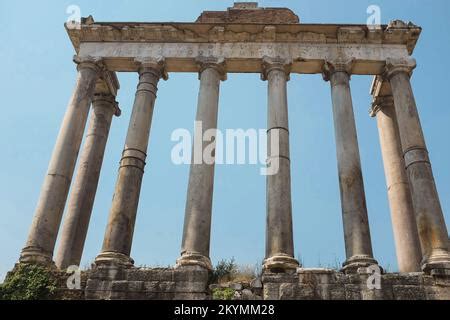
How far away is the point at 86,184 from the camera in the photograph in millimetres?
21984

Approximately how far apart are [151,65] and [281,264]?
11674 mm

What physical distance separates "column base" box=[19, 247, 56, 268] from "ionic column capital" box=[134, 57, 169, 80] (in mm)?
9654

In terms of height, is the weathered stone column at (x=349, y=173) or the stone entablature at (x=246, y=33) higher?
the stone entablature at (x=246, y=33)

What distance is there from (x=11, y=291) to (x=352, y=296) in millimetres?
11870

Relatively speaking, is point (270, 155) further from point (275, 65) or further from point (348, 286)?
point (348, 286)

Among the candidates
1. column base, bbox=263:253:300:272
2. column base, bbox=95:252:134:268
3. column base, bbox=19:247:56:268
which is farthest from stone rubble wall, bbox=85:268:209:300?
column base, bbox=263:253:300:272

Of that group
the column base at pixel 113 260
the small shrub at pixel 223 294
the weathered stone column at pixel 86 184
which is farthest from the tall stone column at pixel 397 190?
the weathered stone column at pixel 86 184

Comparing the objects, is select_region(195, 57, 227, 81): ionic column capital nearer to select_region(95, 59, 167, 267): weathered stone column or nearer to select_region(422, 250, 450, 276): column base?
select_region(95, 59, 167, 267): weathered stone column

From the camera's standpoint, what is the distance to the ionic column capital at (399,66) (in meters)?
21.5

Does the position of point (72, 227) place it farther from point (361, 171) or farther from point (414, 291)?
point (414, 291)

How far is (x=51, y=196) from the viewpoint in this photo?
18.4 m

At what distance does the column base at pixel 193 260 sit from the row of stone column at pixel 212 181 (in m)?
0.04

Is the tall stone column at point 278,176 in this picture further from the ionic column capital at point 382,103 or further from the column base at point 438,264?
the ionic column capital at point 382,103
